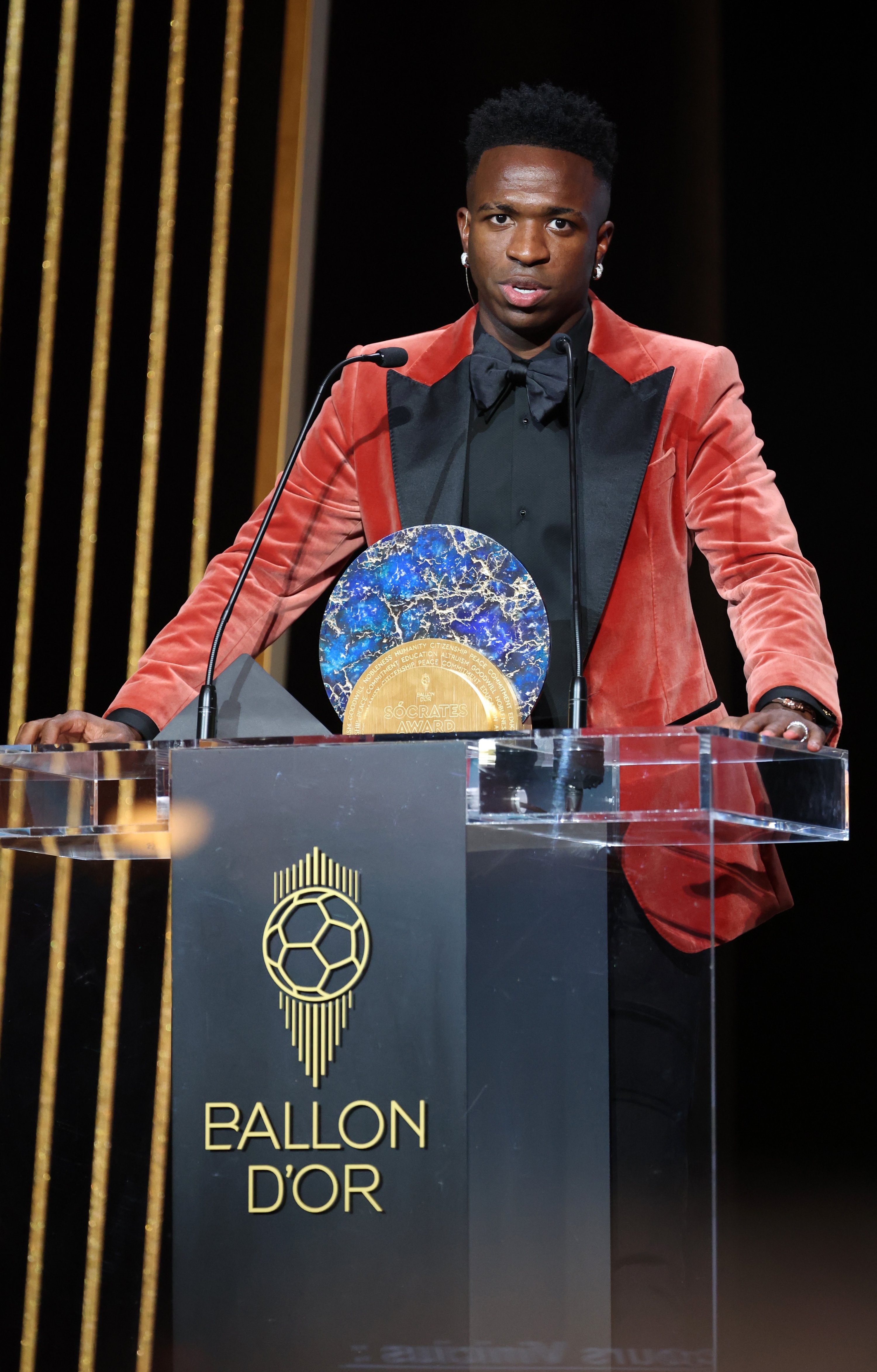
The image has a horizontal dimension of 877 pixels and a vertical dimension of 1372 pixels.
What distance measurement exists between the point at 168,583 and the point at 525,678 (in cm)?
191

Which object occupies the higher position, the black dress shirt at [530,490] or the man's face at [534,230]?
the man's face at [534,230]

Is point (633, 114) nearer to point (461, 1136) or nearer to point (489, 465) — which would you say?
point (489, 465)

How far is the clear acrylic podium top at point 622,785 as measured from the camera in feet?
4.91

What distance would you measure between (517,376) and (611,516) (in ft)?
0.91

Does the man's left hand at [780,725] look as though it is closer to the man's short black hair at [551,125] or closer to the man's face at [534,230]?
the man's face at [534,230]

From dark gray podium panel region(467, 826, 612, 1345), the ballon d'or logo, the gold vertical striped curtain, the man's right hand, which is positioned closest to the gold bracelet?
dark gray podium panel region(467, 826, 612, 1345)

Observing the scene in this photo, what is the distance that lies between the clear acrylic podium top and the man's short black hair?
3.78ft

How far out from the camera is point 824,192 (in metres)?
3.17

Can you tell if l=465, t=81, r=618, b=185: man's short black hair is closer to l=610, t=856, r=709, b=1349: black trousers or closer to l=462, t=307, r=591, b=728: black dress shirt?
l=462, t=307, r=591, b=728: black dress shirt

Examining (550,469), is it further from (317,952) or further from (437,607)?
(317,952)

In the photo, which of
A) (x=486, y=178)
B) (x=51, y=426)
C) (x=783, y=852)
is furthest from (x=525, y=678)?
(x=51, y=426)

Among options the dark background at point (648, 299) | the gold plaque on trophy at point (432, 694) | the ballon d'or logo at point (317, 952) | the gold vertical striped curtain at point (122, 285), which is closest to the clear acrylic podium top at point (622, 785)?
the ballon d'or logo at point (317, 952)

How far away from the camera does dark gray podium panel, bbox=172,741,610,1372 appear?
1.44 m

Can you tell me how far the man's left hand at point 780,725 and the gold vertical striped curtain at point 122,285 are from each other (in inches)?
82.2
